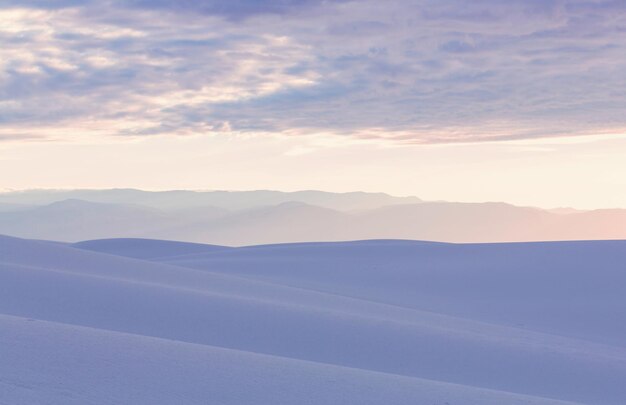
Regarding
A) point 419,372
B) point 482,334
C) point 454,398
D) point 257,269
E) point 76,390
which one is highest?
point 257,269

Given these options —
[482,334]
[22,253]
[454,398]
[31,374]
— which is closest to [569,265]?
[482,334]

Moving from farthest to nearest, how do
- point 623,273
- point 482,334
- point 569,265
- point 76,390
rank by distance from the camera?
point 569,265 → point 623,273 → point 482,334 → point 76,390

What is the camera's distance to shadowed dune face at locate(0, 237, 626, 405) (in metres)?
7.62

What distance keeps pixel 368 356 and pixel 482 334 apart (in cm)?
322

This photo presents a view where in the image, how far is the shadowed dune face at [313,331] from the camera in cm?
762

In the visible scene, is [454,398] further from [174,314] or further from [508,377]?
[174,314]

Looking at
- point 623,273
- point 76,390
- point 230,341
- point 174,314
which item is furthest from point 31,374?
point 623,273

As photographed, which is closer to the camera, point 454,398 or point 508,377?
point 454,398

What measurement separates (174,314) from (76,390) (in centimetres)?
574

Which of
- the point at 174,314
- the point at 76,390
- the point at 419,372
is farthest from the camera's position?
the point at 174,314

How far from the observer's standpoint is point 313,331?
39.9ft

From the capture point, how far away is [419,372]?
35.4 feet

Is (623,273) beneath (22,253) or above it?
above

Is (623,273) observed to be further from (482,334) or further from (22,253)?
(22,253)
